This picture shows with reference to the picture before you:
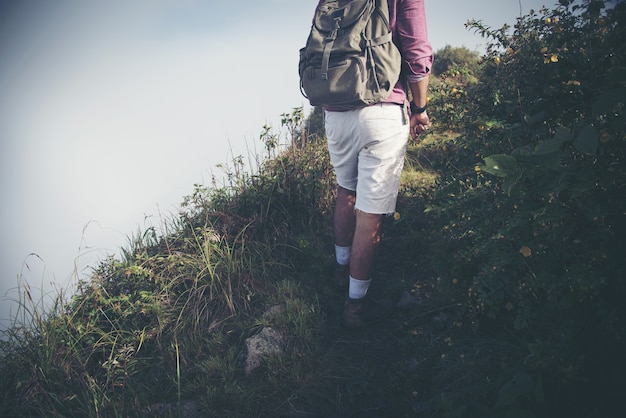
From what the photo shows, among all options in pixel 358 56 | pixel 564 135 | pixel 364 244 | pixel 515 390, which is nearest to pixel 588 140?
pixel 564 135

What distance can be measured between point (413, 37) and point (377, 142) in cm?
59

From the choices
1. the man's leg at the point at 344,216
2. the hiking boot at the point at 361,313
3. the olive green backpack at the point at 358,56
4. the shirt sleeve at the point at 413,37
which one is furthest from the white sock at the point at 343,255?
the shirt sleeve at the point at 413,37

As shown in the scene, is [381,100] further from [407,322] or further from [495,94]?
[407,322]

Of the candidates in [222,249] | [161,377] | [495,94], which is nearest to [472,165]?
[495,94]

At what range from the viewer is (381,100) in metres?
2.01

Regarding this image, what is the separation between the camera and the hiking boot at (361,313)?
2.43 metres

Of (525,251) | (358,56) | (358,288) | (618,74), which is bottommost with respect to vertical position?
(358,288)

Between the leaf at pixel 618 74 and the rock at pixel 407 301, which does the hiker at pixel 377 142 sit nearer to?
the rock at pixel 407 301

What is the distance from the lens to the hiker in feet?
6.67

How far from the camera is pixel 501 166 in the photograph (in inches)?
53.6

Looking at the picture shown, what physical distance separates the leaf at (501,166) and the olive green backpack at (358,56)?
2.68ft

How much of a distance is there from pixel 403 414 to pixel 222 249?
5.77 ft

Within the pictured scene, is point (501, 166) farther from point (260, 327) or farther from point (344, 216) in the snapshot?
point (260, 327)

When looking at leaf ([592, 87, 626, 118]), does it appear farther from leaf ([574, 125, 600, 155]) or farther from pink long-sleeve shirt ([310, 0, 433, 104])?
pink long-sleeve shirt ([310, 0, 433, 104])
